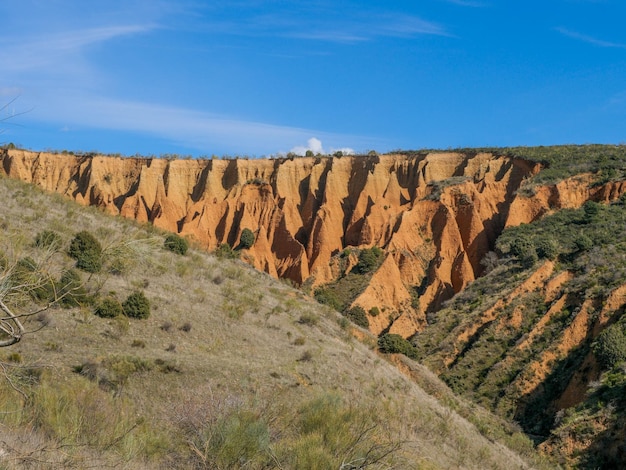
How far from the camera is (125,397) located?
12.2 metres

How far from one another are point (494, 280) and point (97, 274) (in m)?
27.7

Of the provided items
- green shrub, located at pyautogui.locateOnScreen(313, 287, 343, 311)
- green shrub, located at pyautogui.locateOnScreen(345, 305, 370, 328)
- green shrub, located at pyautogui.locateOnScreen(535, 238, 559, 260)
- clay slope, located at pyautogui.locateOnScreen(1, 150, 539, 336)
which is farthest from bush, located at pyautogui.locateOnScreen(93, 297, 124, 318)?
green shrub, located at pyautogui.locateOnScreen(535, 238, 559, 260)

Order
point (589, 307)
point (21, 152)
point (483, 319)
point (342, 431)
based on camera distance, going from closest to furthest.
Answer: point (342, 431) → point (589, 307) → point (483, 319) → point (21, 152)

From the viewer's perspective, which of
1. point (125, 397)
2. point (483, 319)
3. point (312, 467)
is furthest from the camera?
point (483, 319)

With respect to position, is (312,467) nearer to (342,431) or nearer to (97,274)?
(342,431)

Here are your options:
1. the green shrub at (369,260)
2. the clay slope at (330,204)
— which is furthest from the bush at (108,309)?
the green shrub at (369,260)

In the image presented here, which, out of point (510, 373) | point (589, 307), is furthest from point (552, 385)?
point (589, 307)

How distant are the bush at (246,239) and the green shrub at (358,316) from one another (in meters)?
16.9

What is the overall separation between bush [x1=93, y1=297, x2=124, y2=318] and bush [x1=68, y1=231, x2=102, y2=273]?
67.0 inches

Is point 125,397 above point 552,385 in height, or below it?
above

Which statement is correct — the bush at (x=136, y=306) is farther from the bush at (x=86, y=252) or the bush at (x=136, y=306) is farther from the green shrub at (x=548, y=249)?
the green shrub at (x=548, y=249)

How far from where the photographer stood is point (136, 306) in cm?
1784

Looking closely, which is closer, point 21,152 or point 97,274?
point 97,274

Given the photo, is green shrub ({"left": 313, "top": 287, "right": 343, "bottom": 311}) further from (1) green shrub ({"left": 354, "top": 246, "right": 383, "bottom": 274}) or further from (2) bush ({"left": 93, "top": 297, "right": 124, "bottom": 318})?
(2) bush ({"left": 93, "top": 297, "right": 124, "bottom": 318})
